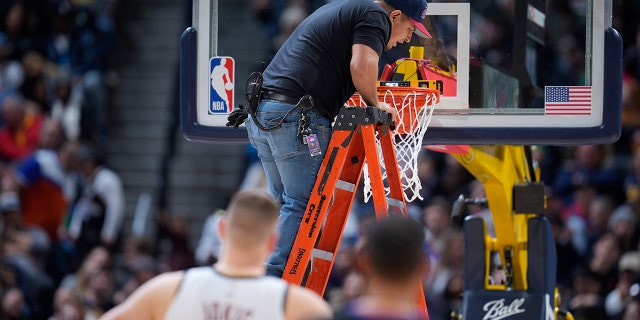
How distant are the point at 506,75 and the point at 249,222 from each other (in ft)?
12.4

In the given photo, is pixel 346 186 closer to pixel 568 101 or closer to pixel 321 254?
pixel 321 254

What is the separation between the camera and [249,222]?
4.74 meters

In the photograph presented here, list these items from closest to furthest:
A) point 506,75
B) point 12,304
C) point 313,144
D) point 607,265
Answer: point 313,144 < point 506,75 < point 607,265 < point 12,304

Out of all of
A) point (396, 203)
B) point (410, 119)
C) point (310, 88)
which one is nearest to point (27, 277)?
point (410, 119)

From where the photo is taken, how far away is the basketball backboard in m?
7.79

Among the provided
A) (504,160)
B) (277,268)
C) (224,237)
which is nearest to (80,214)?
(504,160)

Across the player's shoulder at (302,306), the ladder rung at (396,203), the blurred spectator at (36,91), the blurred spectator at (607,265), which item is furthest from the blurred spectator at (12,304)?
the player's shoulder at (302,306)

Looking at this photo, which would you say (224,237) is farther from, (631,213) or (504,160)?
(631,213)

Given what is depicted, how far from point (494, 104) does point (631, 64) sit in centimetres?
616

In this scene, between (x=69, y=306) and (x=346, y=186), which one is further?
(x=69, y=306)

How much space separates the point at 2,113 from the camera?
14945mm

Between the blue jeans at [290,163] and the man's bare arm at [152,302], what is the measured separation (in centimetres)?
185

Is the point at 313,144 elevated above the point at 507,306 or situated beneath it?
elevated above

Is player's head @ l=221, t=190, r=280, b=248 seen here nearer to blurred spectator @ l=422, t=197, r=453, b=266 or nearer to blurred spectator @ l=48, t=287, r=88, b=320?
blurred spectator @ l=48, t=287, r=88, b=320
